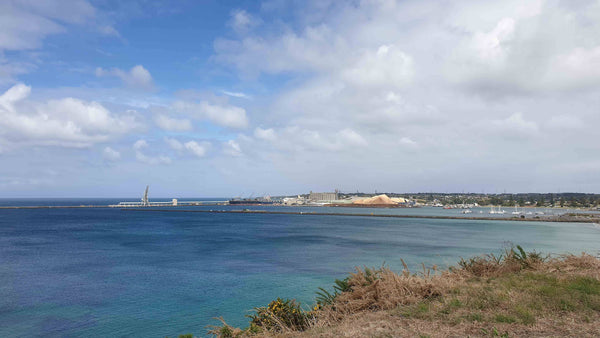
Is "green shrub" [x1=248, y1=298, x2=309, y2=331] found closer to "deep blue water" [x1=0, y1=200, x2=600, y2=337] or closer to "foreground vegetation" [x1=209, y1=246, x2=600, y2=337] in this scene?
"foreground vegetation" [x1=209, y1=246, x2=600, y2=337]

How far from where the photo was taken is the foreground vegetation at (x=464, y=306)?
586cm

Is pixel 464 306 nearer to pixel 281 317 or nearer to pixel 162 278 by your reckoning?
pixel 281 317

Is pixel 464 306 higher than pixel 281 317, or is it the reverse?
pixel 464 306

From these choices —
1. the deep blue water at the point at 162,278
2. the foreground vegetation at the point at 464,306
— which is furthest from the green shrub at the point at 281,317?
the deep blue water at the point at 162,278

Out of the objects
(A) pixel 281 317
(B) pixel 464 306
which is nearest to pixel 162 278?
(A) pixel 281 317

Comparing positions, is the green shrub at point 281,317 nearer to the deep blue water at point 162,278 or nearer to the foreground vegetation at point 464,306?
the foreground vegetation at point 464,306

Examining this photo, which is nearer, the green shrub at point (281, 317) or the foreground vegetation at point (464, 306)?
the foreground vegetation at point (464, 306)

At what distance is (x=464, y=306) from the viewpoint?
6828 mm

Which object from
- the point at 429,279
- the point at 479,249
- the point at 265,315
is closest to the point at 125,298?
the point at 265,315

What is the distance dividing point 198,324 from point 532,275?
38.9 feet

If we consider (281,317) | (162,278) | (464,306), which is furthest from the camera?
(162,278)

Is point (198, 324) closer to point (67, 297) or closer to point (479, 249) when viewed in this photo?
point (67, 297)

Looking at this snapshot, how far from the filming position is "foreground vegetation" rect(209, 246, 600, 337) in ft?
19.2

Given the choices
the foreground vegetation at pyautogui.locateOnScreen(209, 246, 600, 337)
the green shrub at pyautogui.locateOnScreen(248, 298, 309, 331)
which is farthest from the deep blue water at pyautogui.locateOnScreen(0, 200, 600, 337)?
the green shrub at pyautogui.locateOnScreen(248, 298, 309, 331)
